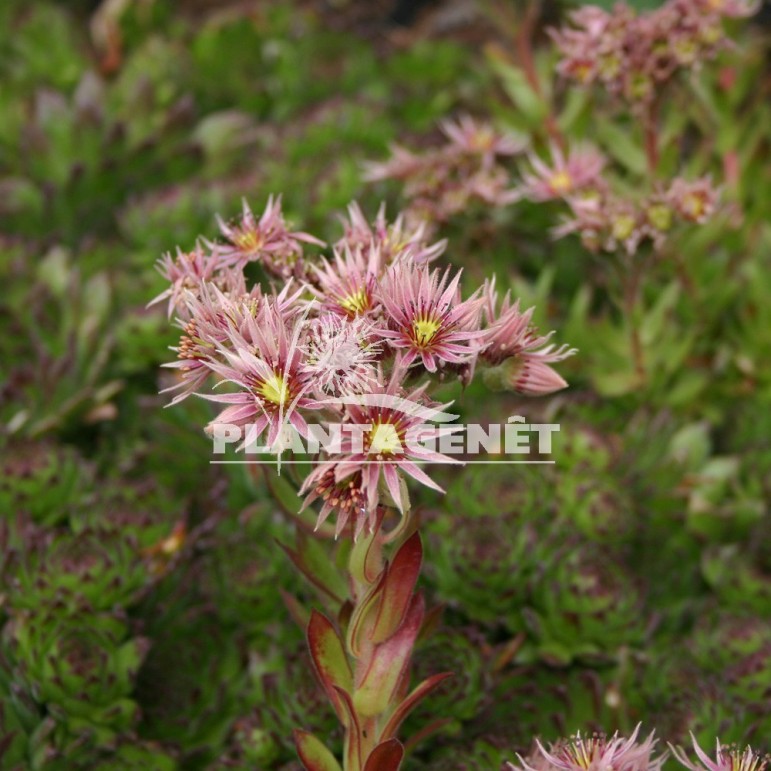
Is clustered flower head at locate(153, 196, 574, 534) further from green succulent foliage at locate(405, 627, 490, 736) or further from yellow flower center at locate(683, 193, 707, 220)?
yellow flower center at locate(683, 193, 707, 220)

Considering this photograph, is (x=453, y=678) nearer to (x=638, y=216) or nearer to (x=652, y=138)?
(x=638, y=216)

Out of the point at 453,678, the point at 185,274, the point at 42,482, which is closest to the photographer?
the point at 185,274

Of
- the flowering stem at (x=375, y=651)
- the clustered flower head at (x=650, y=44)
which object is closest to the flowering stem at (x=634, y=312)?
the clustered flower head at (x=650, y=44)

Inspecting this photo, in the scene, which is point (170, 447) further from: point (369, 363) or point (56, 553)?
point (369, 363)

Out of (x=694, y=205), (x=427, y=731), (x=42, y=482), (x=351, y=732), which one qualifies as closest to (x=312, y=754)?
(x=351, y=732)

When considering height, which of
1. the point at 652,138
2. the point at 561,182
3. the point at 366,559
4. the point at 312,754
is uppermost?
the point at 652,138

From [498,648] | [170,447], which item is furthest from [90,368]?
[498,648]

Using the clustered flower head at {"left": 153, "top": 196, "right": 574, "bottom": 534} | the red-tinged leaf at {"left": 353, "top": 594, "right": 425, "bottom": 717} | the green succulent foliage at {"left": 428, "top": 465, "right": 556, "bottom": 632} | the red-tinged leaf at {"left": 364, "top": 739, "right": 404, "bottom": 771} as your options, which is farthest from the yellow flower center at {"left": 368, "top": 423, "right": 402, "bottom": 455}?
the green succulent foliage at {"left": 428, "top": 465, "right": 556, "bottom": 632}
